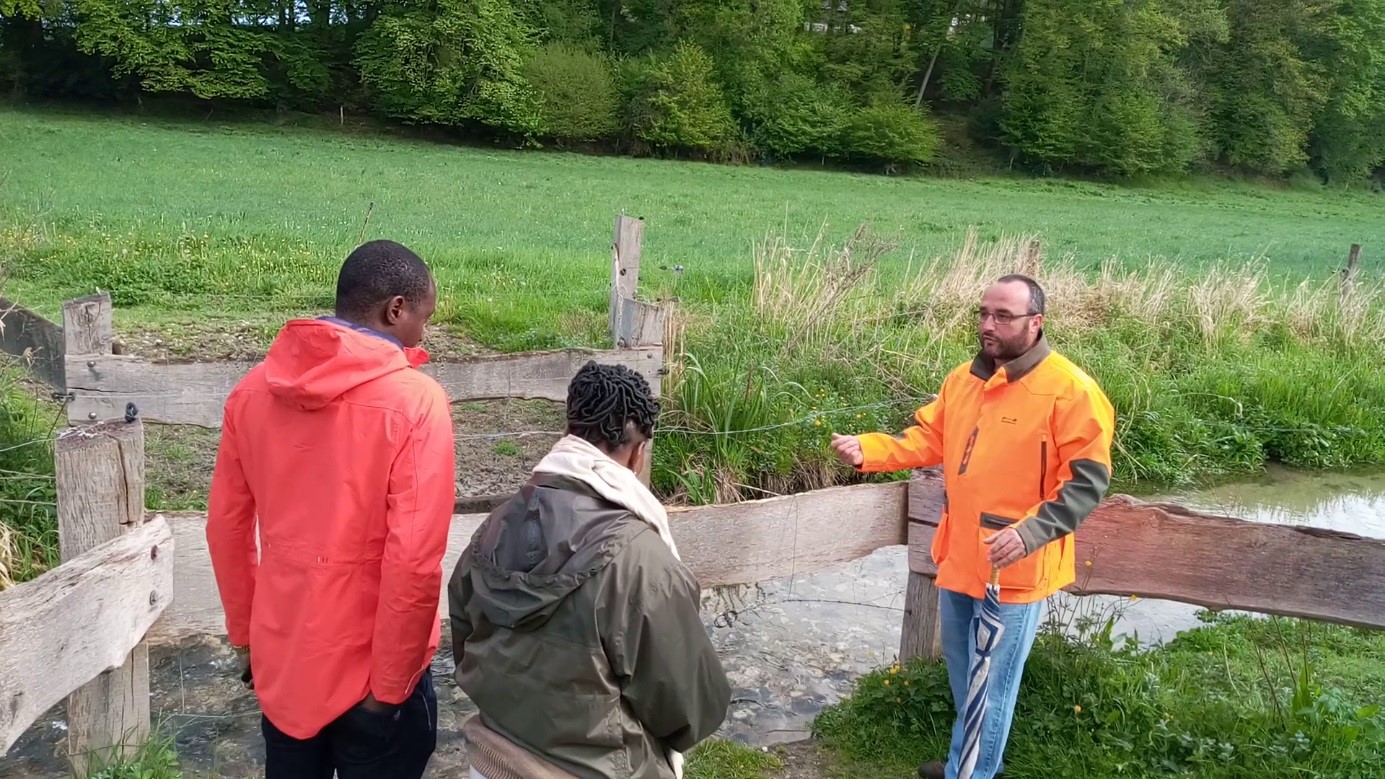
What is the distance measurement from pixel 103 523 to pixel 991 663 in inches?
105

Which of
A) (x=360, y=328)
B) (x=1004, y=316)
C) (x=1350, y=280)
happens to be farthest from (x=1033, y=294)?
(x=1350, y=280)

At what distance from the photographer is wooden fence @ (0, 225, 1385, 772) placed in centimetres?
267

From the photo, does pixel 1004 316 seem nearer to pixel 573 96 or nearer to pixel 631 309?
pixel 631 309

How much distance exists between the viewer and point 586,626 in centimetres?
209

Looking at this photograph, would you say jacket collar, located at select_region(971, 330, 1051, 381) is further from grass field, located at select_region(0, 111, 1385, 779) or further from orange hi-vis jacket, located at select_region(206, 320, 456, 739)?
orange hi-vis jacket, located at select_region(206, 320, 456, 739)

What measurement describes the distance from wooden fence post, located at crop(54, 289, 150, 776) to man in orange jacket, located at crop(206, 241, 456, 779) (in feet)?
1.35

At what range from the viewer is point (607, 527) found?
2.12m

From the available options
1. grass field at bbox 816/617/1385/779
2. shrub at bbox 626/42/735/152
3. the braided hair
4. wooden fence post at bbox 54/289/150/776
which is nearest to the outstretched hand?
grass field at bbox 816/617/1385/779

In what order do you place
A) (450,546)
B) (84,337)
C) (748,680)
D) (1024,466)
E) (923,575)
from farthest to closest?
(748,680) → (84,337) → (923,575) → (450,546) → (1024,466)

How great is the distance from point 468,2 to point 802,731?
1970 inches

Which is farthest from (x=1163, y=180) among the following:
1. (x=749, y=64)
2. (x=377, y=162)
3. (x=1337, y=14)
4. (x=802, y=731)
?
(x=802, y=731)

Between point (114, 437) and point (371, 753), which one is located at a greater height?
point (114, 437)

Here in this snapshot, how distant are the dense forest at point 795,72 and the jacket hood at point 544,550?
45079 mm

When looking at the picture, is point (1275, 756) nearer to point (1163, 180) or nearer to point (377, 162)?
point (377, 162)
